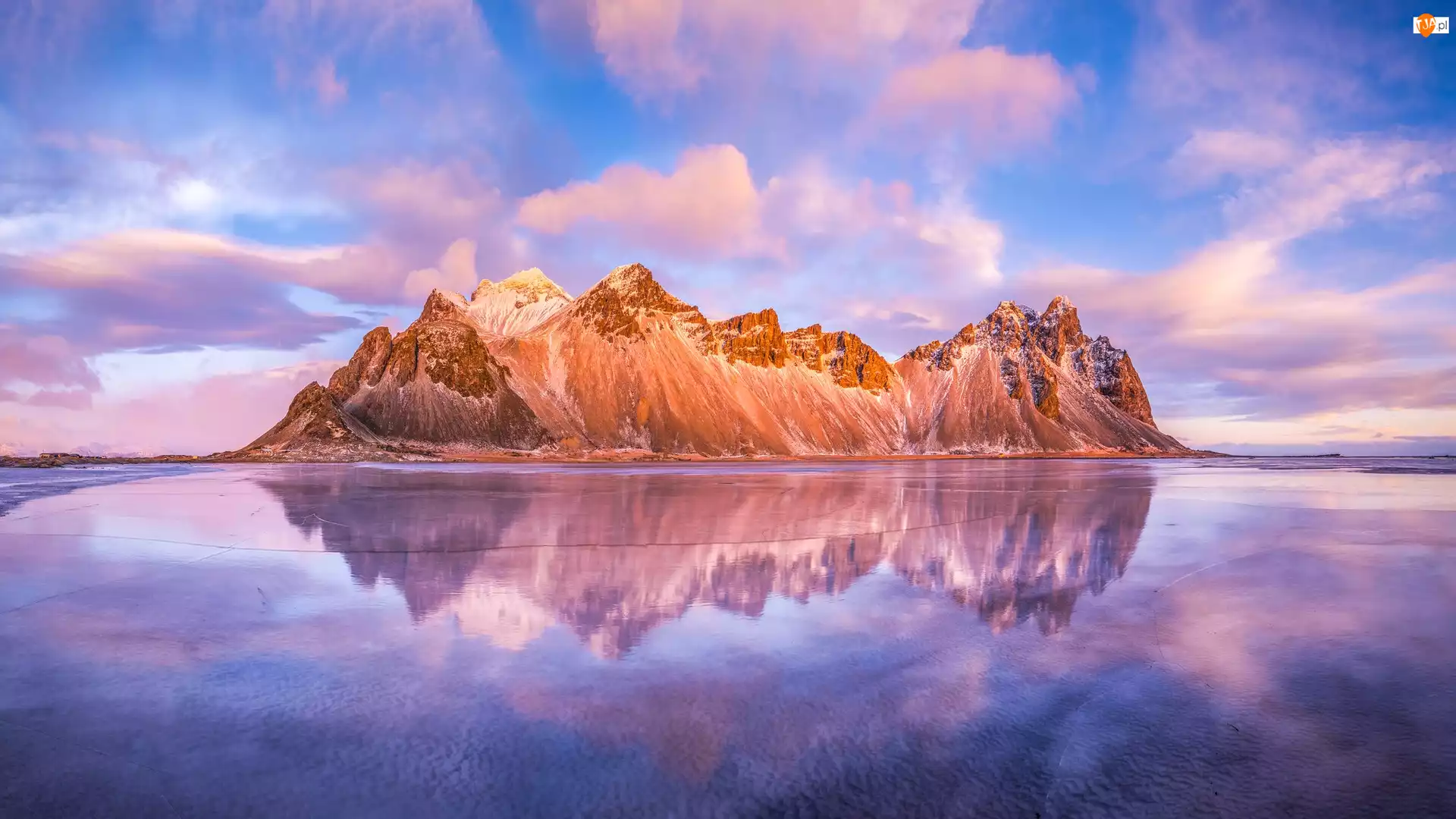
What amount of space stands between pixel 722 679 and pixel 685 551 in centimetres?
749

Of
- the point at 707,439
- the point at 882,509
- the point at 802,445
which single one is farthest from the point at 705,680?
the point at 802,445

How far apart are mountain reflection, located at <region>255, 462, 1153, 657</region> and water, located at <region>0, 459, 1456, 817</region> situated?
0.11m

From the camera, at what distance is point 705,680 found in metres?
6.38

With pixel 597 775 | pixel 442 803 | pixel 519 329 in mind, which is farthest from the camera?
pixel 519 329

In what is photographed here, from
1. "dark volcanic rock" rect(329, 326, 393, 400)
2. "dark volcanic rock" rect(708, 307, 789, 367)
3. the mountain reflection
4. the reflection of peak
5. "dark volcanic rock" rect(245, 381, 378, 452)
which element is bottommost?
the reflection of peak

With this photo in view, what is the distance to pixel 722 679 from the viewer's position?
6445mm

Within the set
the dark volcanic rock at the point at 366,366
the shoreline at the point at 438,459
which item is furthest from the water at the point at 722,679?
the dark volcanic rock at the point at 366,366

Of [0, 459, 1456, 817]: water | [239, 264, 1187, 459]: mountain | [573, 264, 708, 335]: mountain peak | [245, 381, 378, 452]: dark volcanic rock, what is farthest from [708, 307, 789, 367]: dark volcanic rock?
[0, 459, 1456, 817]: water

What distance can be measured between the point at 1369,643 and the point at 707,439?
458 ft

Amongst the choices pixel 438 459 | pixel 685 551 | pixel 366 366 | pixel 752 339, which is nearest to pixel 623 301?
pixel 752 339

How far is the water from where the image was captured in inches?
173

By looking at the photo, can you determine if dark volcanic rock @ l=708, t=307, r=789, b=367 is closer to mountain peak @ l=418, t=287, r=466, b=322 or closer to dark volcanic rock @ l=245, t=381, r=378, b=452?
mountain peak @ l=418, t=287, r=466, b=322

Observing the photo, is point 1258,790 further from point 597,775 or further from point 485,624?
point 485,624

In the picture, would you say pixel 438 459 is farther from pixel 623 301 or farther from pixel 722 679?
pixel 722 679
